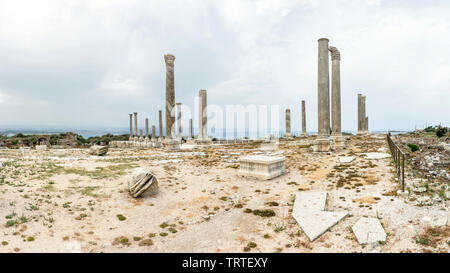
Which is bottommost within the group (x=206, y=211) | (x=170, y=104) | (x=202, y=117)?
(x=206, y=211)

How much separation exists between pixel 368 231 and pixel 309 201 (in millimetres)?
2059

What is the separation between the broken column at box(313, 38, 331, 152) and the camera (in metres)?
15.1

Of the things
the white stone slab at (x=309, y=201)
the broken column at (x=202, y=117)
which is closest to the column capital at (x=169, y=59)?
the broken column at (x=202, y=117)

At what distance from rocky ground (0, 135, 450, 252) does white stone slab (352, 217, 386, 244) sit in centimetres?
13

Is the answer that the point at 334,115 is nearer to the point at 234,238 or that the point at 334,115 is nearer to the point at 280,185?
the point at 280,185

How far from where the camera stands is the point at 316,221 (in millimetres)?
5785

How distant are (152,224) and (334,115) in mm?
16622

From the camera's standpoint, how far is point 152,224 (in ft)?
20.6

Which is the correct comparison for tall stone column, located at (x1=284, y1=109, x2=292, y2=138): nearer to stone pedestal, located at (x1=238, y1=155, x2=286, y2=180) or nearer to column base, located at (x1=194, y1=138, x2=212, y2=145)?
column base, located at (x1=194, y1=138, x2=212, y2=145)

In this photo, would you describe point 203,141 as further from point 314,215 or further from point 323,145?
point 314,215

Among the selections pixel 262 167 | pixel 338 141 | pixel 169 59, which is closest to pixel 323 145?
pixel 338 141

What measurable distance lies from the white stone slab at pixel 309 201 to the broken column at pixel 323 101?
8107mm

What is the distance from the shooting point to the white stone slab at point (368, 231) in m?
4.76
